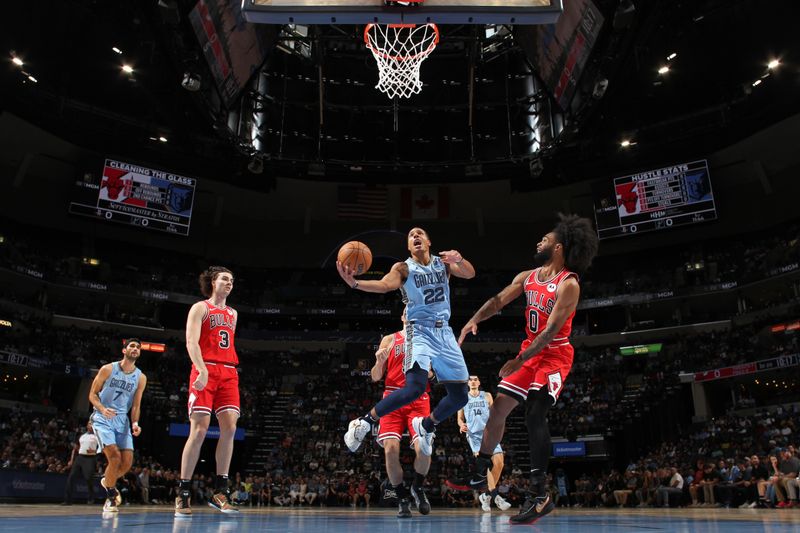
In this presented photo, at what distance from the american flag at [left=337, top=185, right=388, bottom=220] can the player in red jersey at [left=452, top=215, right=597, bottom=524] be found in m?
27.5

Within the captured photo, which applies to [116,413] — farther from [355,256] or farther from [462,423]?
[462,423]

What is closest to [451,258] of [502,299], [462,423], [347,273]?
[502,299]

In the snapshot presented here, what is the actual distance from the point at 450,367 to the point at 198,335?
263 centimetres

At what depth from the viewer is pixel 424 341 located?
6254mm

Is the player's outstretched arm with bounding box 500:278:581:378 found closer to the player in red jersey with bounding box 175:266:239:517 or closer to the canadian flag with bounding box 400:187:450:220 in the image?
the player in red jersey with bounding box 175:266:239:517

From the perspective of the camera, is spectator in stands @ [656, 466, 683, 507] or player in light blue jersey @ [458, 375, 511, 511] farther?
spectator in stands @ [656, 466, 683, 507]

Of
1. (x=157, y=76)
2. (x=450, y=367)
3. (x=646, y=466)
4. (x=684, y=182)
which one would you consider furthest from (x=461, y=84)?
(x=450, y=367)

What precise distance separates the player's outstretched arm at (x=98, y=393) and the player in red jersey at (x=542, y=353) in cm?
439

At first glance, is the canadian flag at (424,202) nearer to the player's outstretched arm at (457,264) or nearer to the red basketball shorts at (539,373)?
the player's outstretched arm at (457,264)

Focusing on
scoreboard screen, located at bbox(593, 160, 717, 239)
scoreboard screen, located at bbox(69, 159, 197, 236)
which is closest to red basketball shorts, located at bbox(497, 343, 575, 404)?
scoreboard screen, located at bbox(593, 160, 717, 239)

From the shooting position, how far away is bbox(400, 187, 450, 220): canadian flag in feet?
117

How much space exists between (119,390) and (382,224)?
31.5 m

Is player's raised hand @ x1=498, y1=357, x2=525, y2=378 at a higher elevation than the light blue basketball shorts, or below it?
below

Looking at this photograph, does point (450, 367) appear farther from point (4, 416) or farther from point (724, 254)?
point (724, 254)
